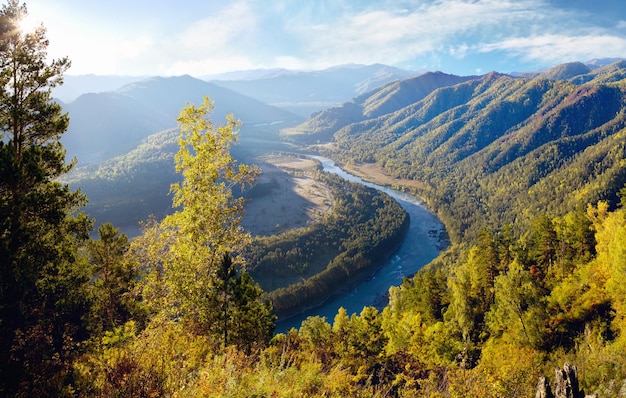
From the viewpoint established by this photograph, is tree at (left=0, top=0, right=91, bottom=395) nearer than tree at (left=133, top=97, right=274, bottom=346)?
Yes

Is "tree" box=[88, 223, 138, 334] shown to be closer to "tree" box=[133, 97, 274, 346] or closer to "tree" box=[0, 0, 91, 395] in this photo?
"tree" box=[0, 0, 91, 395]

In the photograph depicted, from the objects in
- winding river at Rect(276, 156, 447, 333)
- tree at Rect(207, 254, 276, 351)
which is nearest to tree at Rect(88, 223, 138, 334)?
tree at Rect(207, 254, 276, 351)

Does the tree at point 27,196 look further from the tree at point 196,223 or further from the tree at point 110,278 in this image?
the tree at point 110,278

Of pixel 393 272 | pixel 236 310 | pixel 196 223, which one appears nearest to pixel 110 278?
pixel 236 310

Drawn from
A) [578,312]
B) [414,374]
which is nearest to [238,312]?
[414,374]

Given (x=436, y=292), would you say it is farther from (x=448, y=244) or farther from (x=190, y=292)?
(x=448, y=244)
